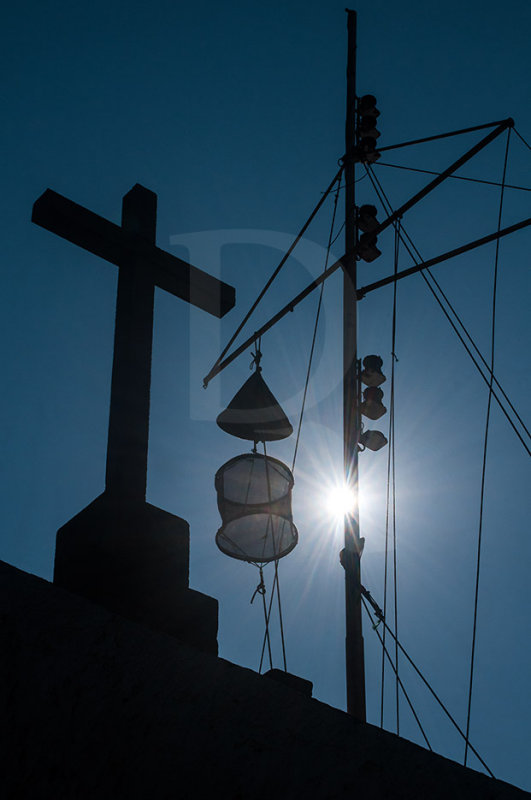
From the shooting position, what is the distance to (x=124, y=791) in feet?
4.57

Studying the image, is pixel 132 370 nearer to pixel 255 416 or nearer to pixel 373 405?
pixel 255 416

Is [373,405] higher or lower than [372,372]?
lower

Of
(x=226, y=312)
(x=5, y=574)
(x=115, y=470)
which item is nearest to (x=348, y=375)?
(x=226, y=312)

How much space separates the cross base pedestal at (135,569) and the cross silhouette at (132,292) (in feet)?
0.42

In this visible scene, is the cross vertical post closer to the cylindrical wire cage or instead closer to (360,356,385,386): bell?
the cylindrical wire cage

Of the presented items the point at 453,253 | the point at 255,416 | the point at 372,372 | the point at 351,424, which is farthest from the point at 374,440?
the point at 255,416

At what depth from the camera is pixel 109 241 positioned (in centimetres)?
340

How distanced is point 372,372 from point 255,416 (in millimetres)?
4607

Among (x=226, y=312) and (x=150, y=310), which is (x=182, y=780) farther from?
(x=226, y=312)

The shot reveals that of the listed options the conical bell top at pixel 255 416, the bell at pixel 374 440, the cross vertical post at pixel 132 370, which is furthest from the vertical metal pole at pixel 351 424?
the cross vertical post at pixel 132 370

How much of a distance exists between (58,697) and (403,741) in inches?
28.5

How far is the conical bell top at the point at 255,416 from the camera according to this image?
4.29 meters

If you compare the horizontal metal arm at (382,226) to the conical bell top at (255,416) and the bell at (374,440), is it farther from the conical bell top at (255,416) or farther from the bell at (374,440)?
the conical bell top at (255,416)

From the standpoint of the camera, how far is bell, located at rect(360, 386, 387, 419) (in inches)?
340
